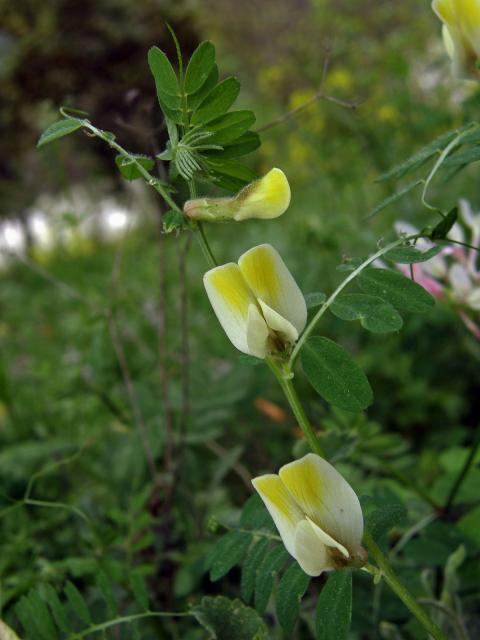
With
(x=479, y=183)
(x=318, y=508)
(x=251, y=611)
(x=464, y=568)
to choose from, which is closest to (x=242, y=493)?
(x=464, y=568)

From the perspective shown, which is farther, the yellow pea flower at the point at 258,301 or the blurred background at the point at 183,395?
the blurred background at the point at 183,395

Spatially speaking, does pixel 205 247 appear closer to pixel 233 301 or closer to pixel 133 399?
pixel 233 301

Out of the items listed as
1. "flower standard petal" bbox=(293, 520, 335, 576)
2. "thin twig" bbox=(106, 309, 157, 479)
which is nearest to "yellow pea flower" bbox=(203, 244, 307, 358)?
"flower standard petal" bbox=(293, 520, 335, 576)

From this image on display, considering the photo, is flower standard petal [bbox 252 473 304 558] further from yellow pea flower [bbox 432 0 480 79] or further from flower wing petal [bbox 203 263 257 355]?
yellow pea flower [bbox 432 0 480 79]

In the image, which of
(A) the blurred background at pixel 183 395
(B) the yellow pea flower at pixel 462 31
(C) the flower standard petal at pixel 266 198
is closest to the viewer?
(C) the flower standard petal at pixel 266 198

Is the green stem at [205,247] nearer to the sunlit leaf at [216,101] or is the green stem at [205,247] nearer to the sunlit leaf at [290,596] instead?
the sunlit leaf at [216,101]

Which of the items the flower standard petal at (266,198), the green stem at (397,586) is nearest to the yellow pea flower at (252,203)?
the flower standard petal at (266,198)

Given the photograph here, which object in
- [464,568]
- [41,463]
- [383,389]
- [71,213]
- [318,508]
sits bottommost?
[383,389]

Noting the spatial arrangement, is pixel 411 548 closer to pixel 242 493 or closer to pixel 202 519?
pixel 202 519
